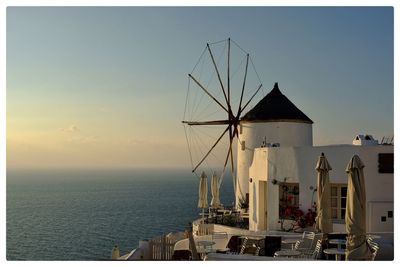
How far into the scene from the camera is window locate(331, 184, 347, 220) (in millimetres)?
16594

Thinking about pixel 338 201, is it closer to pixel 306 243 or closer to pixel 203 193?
pixel 306 243

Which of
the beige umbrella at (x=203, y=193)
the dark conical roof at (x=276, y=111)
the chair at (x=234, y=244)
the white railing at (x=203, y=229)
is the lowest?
the white railing at (x=203, y=229)

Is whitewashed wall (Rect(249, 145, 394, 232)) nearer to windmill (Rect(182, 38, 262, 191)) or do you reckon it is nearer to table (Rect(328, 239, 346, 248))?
table (Rect(328, 239, 346, 248))

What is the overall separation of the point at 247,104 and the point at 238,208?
28.1ft

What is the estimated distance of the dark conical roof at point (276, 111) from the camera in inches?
1096

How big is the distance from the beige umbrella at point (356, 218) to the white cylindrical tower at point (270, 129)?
15.3m

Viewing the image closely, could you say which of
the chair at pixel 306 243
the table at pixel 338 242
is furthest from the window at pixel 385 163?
the table at pixel 338 242

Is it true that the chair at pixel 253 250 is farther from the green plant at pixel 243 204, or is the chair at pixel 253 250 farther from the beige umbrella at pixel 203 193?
the green plant at pixel 243 204

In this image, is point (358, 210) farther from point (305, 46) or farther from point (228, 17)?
point (305, 46)

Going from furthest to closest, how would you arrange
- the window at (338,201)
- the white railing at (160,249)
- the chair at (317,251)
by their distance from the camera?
the window at (338,201) < the white railing at (160,249) < the chair at (317,251)

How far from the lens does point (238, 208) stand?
27.4 metres
